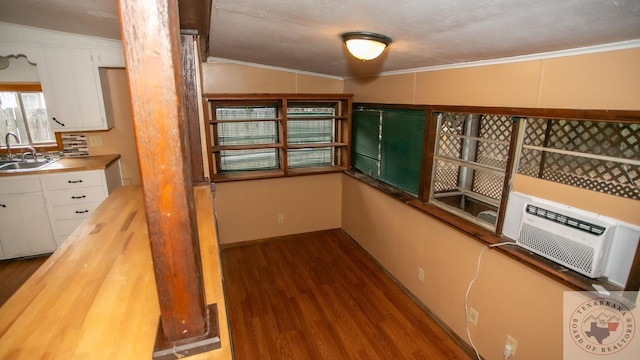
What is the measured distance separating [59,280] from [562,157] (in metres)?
2.52

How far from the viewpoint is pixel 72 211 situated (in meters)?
3.24

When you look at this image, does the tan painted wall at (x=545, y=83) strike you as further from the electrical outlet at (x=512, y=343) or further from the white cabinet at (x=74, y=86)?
the white cabinet at (x=74, y=86)

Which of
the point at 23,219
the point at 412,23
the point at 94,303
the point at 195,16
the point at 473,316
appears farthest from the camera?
the point at 23,219

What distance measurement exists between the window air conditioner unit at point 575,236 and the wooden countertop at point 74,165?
378cm

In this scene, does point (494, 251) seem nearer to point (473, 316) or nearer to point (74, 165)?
point (473, 316)

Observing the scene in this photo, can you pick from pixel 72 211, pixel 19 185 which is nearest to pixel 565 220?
pixel 72 211

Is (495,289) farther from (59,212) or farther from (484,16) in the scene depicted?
(59,212)

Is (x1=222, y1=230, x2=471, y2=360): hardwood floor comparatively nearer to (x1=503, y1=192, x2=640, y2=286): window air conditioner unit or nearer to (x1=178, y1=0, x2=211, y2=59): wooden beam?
(x1=503, y1=192, x2=640, y2=286): window air conditioner unit

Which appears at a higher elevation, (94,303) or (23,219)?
(94,303)

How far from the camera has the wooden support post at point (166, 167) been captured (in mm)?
615

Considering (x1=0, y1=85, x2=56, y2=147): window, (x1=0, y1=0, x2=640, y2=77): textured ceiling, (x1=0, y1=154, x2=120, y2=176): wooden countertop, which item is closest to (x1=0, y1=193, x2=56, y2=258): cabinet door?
(x1=0, y1=154, x2=120, y2=176): wooden countertop

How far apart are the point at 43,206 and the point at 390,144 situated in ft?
12.0

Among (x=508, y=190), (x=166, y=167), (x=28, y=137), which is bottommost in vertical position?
(x=508, y=190)

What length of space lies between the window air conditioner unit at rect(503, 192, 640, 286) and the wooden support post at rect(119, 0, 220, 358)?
5.76 ft
